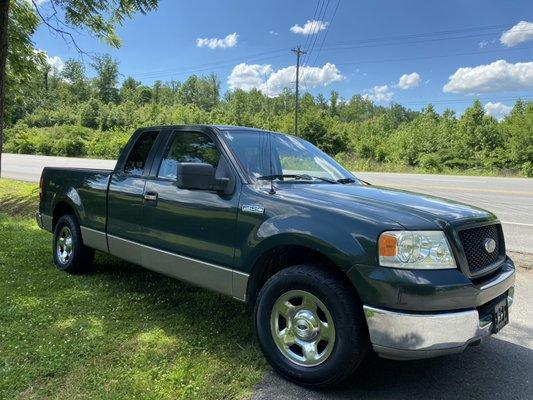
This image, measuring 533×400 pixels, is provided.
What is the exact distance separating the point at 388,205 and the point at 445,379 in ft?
4.34

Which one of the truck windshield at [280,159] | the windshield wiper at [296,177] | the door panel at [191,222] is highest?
the truck windshield at [280,159]

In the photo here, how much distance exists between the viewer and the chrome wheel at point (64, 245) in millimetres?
5813

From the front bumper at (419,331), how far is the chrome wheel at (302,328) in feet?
1.07

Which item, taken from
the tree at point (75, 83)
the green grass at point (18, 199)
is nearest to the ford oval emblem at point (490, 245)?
the green grass at point (18, 199)

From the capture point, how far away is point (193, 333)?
4.02m

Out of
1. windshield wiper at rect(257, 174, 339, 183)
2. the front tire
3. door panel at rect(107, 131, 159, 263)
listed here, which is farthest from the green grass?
the front tire

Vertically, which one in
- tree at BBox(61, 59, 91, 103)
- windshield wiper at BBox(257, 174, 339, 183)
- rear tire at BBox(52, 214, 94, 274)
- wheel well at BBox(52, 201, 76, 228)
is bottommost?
rear tire at BBox(52, 214, 94, 274)

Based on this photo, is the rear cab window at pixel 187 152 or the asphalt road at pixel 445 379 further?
the rear cab window at pixel 187 152

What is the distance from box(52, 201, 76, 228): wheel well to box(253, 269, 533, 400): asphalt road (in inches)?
147

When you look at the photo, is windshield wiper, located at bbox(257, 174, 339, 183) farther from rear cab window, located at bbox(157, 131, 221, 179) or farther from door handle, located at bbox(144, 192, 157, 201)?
door handle, located at bbox(144, 192, 157, 201)

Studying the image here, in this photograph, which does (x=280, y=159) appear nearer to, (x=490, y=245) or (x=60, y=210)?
(x=490, y=245)

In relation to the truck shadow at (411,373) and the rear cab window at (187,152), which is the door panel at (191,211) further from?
the truck shadow at (411,373)

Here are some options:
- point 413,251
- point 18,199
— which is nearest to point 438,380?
point 413,251

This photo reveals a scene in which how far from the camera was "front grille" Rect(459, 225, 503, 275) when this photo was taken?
A: 3070 millimetres
